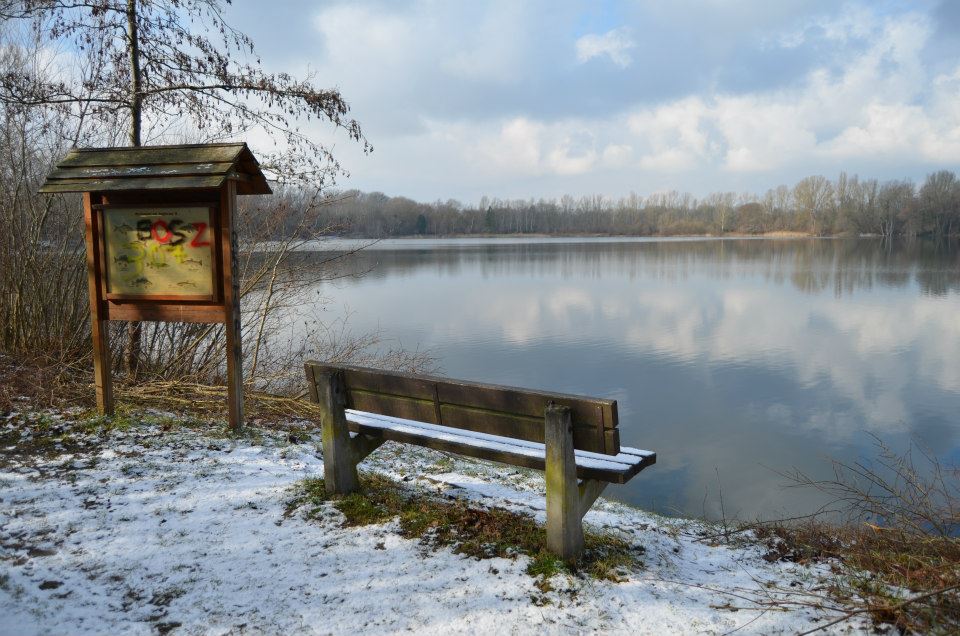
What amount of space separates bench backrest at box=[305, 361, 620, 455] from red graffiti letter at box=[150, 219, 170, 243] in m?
2.28

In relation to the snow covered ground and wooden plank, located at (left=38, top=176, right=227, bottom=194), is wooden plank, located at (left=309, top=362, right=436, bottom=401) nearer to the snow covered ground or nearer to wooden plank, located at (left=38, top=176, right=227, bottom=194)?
the snow covered ground

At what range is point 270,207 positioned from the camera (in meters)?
9.02

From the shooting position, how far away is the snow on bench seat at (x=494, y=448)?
125 inches

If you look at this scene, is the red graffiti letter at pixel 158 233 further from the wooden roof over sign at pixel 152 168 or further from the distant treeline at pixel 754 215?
the distant treeline at pixel 754 215

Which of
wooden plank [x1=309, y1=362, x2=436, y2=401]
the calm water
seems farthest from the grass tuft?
the calm water

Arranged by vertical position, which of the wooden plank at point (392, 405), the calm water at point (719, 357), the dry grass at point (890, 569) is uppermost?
the wooden plank at point (392, 405)

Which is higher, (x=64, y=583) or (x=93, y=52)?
(x=93, y=52)

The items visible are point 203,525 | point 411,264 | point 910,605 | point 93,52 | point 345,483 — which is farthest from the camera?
point 411,264

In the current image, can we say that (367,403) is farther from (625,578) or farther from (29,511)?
(29,511)

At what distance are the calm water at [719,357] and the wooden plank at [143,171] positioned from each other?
204 inches

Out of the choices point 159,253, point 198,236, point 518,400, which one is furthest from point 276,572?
point 159,253

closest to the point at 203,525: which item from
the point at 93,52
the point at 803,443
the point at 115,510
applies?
the point at 115,510

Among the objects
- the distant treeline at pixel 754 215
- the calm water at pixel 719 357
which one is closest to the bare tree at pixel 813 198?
the distant treeline at pixel 754 215

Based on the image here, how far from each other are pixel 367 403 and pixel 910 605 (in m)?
2.74
